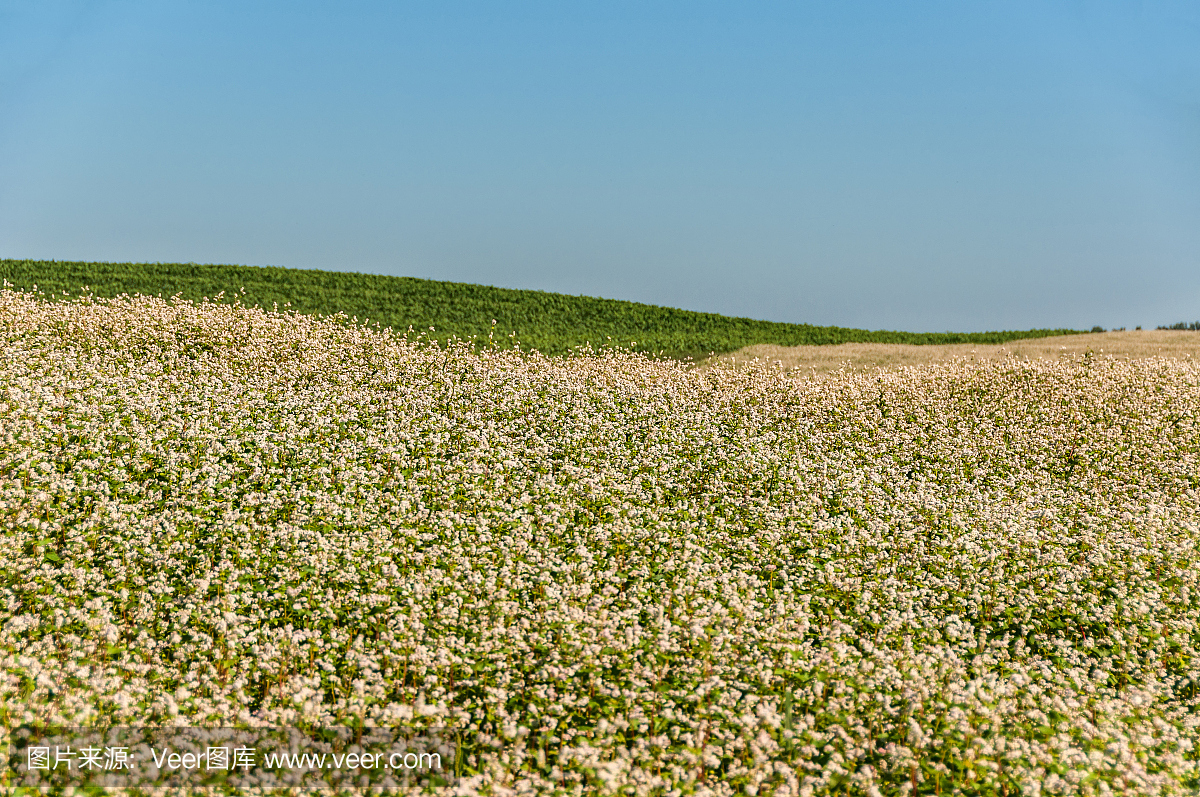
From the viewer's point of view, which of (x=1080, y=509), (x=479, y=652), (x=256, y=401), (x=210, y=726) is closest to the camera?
(x=210, y=726)

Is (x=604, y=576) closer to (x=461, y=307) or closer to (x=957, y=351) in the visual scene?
(x=957, y=351)

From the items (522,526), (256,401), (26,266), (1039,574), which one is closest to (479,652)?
(522,526)

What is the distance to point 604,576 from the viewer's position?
39.2 ft

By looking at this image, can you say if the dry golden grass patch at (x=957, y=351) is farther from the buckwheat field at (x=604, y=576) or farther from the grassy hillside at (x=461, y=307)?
the buckwheat field at (x=604, y=576)

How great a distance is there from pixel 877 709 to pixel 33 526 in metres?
12.4

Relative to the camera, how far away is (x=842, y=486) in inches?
696

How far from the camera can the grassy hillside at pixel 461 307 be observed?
1471 inches

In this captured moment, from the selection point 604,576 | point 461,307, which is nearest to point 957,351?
point 461,307

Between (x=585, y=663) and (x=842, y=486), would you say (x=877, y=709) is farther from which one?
(x=842, y=486)

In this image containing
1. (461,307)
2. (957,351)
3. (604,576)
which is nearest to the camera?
(604,576)

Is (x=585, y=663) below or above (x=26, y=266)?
below

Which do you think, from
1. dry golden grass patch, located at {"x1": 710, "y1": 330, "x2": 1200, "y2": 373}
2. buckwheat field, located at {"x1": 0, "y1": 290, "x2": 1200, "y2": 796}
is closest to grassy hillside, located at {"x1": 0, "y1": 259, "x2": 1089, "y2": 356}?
dry golden grass patch, located at {"x1": 710, "y1": 330, "x2": 1200, "y2": 373}

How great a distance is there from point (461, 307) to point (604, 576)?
31570 mm

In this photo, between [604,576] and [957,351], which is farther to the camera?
[957,351]
